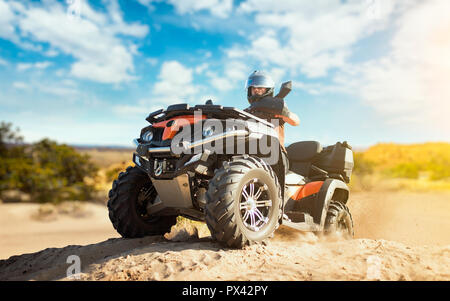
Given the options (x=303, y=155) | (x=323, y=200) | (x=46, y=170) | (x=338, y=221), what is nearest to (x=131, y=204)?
(x=323, y=200)

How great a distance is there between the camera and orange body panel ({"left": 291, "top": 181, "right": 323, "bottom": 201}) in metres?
6.08

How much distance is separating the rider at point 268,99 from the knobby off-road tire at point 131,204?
2.12m

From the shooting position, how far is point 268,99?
227 inches

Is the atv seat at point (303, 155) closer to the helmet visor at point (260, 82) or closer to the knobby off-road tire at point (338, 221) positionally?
the knobby off-road tire at point (338, 221)

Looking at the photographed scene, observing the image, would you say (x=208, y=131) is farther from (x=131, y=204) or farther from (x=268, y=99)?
(x=131, y=204)

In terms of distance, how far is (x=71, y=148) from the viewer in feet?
53.6

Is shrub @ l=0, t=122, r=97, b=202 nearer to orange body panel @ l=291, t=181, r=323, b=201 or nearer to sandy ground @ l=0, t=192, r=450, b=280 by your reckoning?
sandy ground @ l=0, t=192, r=450, b=280

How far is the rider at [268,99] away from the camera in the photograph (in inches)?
225

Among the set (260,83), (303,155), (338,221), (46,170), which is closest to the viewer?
(260,83)

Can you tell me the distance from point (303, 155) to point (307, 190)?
0.85m

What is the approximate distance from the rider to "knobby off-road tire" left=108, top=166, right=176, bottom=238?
83.5 inches

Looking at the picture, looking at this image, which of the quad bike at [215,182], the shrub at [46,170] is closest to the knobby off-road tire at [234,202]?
the quad bike at [215,182]

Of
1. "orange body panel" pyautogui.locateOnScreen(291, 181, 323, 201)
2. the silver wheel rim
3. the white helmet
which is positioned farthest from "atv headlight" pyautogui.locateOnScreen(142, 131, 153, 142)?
"orange body panel" pyautogui.locateOnScreen(291, 181, 323, 201)
